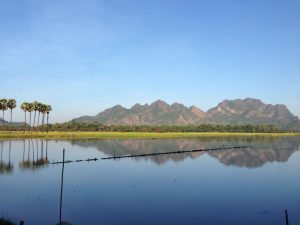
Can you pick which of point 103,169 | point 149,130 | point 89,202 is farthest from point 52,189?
point 149,130

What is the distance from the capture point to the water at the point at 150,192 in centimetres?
2405

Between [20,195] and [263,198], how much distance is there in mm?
21545

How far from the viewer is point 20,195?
3005 cm

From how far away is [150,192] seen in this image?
32406mm

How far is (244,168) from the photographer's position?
51.0 meters

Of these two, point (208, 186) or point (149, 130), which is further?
point (149, 130)

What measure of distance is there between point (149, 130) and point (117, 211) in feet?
522

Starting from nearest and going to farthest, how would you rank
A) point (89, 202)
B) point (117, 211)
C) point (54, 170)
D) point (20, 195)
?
point (117, 211)
point (89, 202)
point (20, 195)
point (54, 170)

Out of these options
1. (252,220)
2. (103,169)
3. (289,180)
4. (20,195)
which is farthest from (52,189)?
(289,180)

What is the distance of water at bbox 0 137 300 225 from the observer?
78.9 ft

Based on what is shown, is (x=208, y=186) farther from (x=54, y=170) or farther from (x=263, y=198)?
(x=54, y=170)

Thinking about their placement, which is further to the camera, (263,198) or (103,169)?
(103,169)

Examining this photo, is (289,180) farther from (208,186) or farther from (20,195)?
(20,195)

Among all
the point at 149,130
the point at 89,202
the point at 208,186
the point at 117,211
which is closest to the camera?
the point at 117,211
